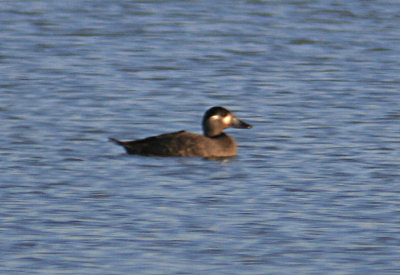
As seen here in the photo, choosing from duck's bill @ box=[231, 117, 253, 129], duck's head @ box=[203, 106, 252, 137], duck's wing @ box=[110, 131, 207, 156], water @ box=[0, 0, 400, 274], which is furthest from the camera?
Result: duck's bill @ box=[231, 117, 253, 129]

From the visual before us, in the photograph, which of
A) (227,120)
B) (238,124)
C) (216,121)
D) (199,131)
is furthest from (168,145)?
(199,131)

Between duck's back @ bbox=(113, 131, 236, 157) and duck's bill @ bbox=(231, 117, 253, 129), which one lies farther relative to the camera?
duck's bill @ bbox=(231, 117, 253, 129)

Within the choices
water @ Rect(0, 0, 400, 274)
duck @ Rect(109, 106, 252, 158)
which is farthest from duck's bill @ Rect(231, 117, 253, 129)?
water @ Rect(0, 0, 400, 274)

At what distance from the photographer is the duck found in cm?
1537

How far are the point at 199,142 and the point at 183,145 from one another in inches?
12.9

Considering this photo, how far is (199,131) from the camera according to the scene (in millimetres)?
17078

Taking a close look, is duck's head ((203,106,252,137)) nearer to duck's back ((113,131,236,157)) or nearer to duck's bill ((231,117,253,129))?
duck's bill ((231,117,253,129))

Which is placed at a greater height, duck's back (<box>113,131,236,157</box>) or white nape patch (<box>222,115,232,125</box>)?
white nape patch (<box>222,115,232,125</box>)

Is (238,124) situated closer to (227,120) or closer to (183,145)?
(227,120)

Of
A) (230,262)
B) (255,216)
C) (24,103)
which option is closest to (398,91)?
(24,103)

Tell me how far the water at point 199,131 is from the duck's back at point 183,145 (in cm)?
16

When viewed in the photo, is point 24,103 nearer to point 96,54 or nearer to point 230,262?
point 96,54

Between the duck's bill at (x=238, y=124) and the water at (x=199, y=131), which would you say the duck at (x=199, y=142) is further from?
the water at (x=199, y=131)

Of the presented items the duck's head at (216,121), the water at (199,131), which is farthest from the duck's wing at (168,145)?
the duck's head at (216,121)
